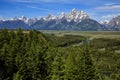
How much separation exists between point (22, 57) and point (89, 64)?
843 inches

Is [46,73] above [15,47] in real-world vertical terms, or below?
below

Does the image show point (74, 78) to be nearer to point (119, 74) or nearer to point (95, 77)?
point (95, 77)

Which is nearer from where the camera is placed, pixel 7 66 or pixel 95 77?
pixel 95 77

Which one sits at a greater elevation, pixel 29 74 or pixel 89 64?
pixel 89 64

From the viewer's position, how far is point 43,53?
2584 inches

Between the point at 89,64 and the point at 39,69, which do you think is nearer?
the point at 89,64

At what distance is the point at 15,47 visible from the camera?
72000 mm

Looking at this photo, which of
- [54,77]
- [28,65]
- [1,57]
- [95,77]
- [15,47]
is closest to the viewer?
[95,77]

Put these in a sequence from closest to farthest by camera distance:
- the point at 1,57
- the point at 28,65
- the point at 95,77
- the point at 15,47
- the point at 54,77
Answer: the point at 95,77, the point at 54,77, the point at 28,65, the point at 1,57, the point at 15,47

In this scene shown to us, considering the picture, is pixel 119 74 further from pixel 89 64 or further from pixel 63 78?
pixel 63 78

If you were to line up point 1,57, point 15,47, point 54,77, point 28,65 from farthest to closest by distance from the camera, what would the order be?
point 15,47
point 1,57
point 28,65
point 54,77

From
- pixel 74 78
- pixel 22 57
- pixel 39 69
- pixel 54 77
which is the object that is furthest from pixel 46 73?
pixel 74 78

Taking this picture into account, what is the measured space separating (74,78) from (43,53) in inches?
683

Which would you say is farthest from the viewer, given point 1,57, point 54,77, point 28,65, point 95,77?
point 1,57
